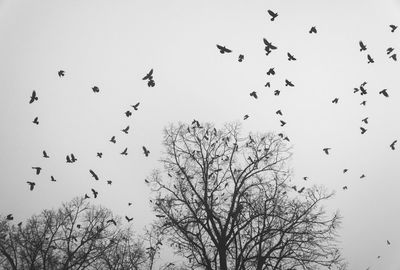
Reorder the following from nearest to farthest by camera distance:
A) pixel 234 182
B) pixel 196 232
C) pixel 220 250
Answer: pixel 220 250
pixel 196 232
pixel 234 182

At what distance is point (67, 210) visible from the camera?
2319 centimetres

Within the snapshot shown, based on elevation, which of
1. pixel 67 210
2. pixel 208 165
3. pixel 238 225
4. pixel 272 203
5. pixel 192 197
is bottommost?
pixel 238 225

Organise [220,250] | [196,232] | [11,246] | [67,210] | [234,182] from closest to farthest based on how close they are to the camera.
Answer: [220,250]
[196,232]
[234,182]
[11,246]
[67,210]

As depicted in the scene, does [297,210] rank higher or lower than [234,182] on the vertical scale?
lower

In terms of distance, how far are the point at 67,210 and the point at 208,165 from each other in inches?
574

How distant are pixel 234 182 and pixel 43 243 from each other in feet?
57.5

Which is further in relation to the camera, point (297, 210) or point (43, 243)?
point (43, 243)

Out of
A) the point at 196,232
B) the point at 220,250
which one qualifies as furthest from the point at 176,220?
the point at 220,250

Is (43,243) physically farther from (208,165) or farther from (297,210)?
(297,210)

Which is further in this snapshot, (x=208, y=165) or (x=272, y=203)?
(x=208, y=165)

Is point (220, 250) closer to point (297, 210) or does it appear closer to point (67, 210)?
point (297, 210)

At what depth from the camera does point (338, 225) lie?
13930mm

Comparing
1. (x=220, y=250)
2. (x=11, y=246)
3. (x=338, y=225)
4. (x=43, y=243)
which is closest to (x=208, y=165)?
(x=220, y=250)

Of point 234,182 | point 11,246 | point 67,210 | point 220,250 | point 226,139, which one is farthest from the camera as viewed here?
point 67,210
